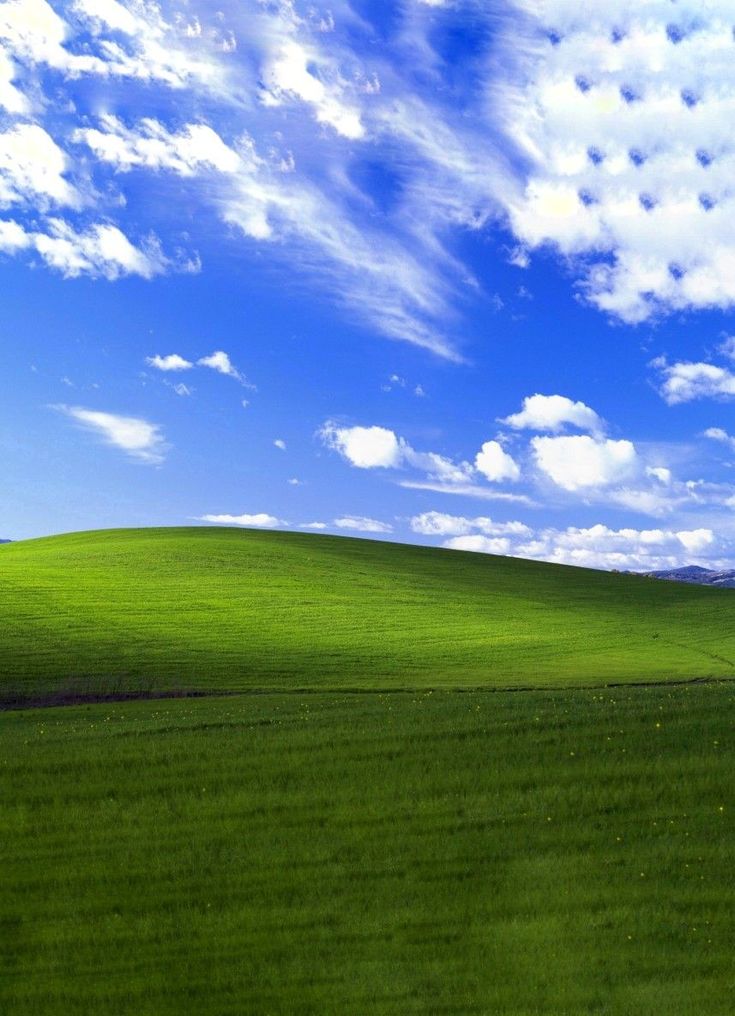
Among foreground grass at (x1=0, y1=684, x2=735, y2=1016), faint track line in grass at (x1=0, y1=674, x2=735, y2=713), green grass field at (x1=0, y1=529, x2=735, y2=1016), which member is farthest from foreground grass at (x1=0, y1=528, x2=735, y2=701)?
foreground grass at (x1=0, y1=684, x2=735, y2=1016)

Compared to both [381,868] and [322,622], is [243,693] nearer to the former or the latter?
[322,622]

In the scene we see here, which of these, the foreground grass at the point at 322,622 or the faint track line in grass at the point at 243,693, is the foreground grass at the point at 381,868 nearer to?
the faint track line in grass at the point at 243,693

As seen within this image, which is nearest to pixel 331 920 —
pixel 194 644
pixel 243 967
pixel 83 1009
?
pixel 243 967

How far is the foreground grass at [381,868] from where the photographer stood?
879 centimetres

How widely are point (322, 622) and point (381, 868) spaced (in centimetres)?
3106

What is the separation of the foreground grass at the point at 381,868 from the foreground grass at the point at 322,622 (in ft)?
50.0

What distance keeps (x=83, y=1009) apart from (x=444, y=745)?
7156mm

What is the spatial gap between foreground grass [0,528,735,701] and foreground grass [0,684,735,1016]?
15.3 metres

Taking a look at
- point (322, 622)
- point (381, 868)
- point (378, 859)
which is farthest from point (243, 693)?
point (381, 868)

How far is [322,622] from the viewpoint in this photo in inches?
1645

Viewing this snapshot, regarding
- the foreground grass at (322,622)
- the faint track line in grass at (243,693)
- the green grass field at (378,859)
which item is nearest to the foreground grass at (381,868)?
the green grass field at (378,859)

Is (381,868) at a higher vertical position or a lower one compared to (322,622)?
lower

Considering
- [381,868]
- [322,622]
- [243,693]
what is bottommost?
[381,868]

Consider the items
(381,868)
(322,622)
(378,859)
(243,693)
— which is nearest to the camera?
(381,868)
